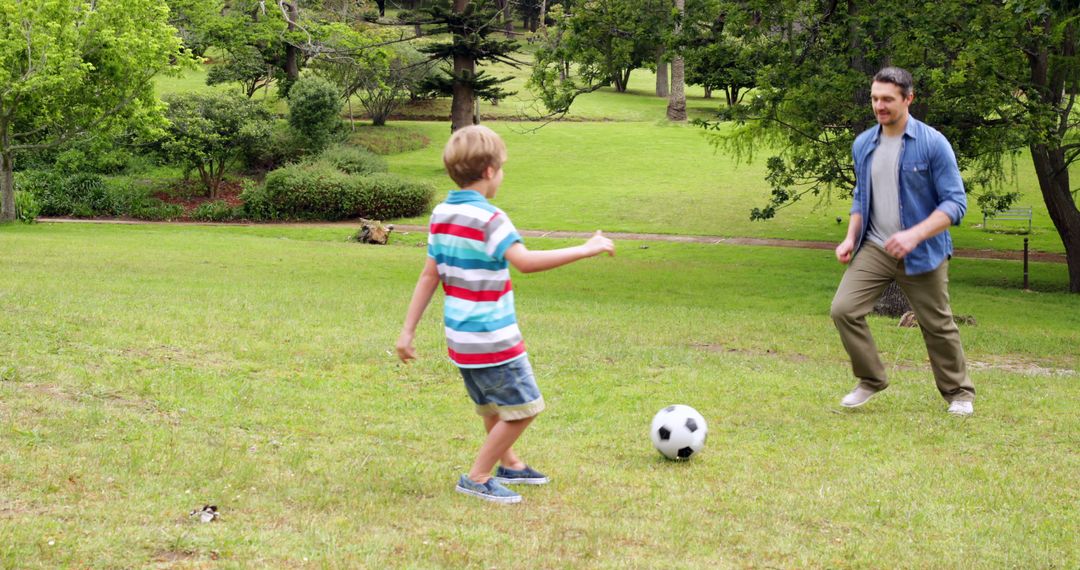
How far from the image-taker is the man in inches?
278

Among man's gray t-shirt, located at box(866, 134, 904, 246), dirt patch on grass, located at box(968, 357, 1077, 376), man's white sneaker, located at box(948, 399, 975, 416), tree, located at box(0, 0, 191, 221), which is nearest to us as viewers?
man's gray t-shirt, located at box(866, 134, 904, 246)

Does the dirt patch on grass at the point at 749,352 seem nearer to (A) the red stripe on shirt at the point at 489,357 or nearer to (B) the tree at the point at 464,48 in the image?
(A) the red stripe on shirt at the point at 489,357

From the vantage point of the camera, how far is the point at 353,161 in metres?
40.1

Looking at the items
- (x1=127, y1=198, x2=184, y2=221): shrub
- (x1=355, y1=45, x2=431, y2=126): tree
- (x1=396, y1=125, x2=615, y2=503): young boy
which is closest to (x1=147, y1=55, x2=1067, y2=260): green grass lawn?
(x1=355, y1=45, x2=431, y2=126): tree

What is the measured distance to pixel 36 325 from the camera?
9719 millimetres

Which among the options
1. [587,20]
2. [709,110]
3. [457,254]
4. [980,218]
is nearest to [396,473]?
[457,254]

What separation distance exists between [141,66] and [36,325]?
2167 cm

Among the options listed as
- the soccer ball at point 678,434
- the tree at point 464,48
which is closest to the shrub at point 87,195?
the tree at point 464,48

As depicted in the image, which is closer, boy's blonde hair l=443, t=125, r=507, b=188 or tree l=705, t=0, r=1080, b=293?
boy's blonde hair l=443, t=125, r=507, b=188

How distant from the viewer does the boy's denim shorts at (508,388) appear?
502 centimetres

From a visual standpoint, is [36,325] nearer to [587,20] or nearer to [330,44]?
[587,20]

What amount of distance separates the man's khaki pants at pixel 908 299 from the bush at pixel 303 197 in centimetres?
3033

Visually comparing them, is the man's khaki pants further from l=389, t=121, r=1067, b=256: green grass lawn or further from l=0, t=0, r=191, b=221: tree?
l=0, t=0, r=191, b=221: tree

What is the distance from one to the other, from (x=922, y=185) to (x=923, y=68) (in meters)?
8.81
